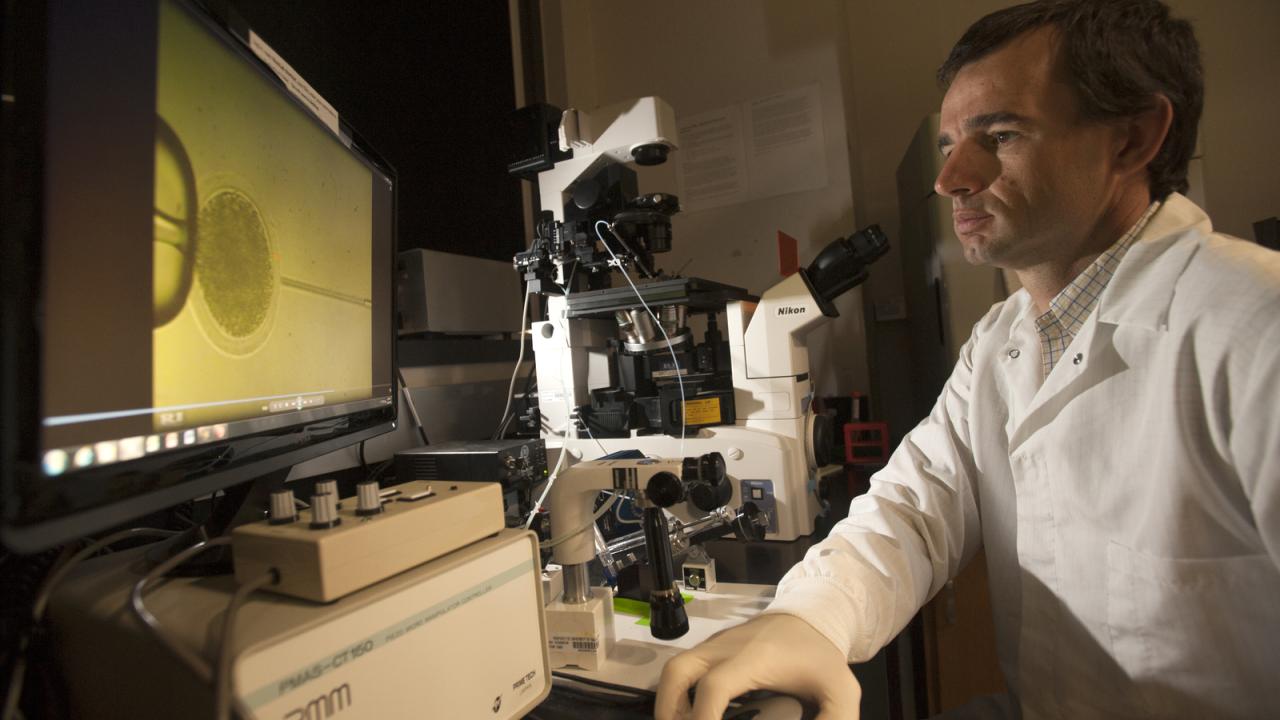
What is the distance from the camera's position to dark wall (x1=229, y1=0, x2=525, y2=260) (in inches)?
51.9

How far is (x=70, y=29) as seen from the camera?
0.32 meters

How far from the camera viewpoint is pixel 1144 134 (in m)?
0.80

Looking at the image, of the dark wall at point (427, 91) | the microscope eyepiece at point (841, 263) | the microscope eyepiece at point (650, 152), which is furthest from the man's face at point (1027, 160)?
the dark wall at point (427, 91)

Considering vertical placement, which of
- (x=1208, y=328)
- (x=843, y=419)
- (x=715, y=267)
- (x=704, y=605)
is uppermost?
(x=715, y=267)

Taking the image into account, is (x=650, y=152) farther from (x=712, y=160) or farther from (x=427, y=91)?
(x=712, y=160)

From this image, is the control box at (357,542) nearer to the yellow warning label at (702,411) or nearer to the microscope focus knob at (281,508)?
the microscope focus knob at (281,508)

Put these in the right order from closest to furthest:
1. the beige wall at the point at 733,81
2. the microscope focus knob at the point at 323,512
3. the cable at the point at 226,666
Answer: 1. the cable at the point at 226,666
2. the microscope focus knob at the point at 323,512
3. the beige wall at the point at 733,81

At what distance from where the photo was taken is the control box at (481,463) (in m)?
0.96

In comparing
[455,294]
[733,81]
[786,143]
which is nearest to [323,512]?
[455,294]

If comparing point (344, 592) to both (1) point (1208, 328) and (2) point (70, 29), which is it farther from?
(1) point (1208, 328)

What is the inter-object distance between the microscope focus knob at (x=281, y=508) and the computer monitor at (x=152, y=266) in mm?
53

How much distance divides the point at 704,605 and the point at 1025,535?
0.47 meters

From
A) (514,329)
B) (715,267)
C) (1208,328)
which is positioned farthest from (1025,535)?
(715,267)

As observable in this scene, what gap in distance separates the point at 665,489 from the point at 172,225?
501 millimetres
